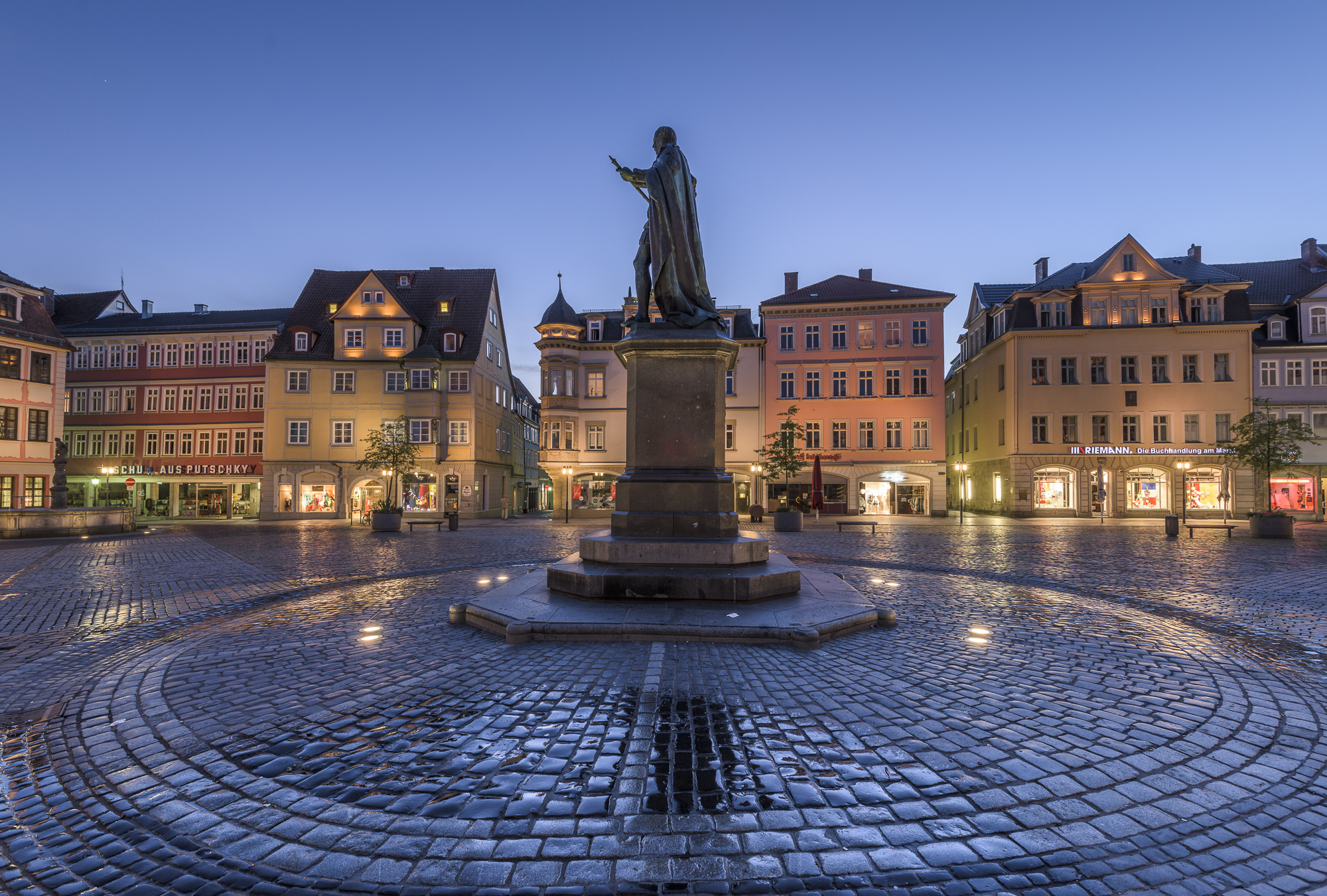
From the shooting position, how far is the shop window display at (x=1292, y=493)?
34875mm

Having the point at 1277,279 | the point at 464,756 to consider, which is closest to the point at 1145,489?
the point at 1277,279

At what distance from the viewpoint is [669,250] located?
8719 mm

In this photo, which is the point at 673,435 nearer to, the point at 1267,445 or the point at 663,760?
the point at 663,760

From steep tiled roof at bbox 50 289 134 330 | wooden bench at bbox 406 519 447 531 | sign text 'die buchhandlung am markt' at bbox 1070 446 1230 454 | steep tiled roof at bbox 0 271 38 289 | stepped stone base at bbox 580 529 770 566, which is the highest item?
steep tiled roof at bbox 50 289 134 330

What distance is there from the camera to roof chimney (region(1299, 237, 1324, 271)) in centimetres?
3888

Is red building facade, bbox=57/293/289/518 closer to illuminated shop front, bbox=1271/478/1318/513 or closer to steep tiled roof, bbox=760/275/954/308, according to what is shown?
steep tiled roof, bbox=760/275/954/308

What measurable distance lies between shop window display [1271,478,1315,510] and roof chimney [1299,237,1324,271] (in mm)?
14390

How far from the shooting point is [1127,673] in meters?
5.16

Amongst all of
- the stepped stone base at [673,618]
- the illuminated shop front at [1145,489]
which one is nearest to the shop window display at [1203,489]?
the illuminated shop front at [1145,489]

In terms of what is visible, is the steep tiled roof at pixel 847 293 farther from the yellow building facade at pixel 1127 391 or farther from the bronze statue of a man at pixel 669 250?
the bronze statue of a man at pixel 669 250

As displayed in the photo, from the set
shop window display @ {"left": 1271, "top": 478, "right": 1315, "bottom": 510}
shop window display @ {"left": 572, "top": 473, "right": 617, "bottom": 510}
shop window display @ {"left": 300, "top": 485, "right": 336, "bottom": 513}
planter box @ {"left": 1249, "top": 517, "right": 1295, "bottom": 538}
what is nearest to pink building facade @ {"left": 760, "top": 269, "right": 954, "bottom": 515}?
shop window display @ {"left": 572, "top": 473, "right": 617, "bottom": 510}

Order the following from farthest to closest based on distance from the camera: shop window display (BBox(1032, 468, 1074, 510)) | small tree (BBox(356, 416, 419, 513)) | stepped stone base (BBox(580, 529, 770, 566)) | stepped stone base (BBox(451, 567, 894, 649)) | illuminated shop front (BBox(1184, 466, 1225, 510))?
shop window display (BBox(1032, 468, 1074, 510)), illuminated shop front (BBox(1184, 466, 1225, 510)), small tree (BBox(356, 416, 419, 513)), stepped stone base (BBox(580, 529, 770, 566)), stepped stone base (BBox(451, 567, 894, 649))

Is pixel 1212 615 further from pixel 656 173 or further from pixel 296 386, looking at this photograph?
pixel 296 386

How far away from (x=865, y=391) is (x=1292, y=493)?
23.8 meters
